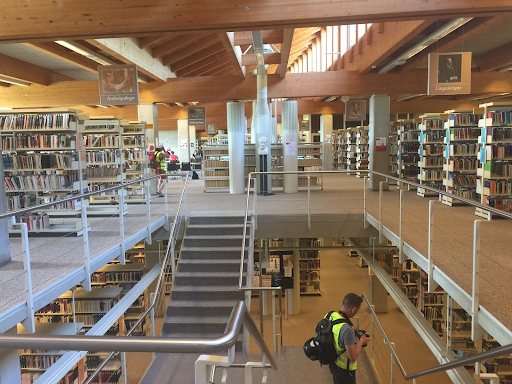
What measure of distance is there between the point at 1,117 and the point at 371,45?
25.3 ft

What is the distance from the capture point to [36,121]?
277 inches

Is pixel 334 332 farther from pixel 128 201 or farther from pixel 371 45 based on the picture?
pixel 371 45

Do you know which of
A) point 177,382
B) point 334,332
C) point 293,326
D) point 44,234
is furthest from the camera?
point 293,326

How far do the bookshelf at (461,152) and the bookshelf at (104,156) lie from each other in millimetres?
6874

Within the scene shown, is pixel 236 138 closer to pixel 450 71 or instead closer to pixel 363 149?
pixel 450 71

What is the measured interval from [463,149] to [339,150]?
42.4 feet

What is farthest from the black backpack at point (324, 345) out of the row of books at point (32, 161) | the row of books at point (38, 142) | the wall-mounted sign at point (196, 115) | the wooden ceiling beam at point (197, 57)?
the wall-mounted sign at point (196, 115)

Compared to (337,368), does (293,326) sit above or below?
below

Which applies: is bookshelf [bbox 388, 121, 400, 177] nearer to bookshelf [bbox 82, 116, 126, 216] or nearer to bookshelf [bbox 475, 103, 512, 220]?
bookshelf [bbox 475, 103, 512, 220]

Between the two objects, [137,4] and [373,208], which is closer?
[137,4]

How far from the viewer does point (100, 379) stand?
7746 mm

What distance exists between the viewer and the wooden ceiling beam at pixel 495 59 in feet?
34.5

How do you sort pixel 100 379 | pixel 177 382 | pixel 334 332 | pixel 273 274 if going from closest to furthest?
pixel 334 332
pixel 177 382
pixel 100 379
pixel 273 274

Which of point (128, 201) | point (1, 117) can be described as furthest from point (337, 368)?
point (128, 201)
